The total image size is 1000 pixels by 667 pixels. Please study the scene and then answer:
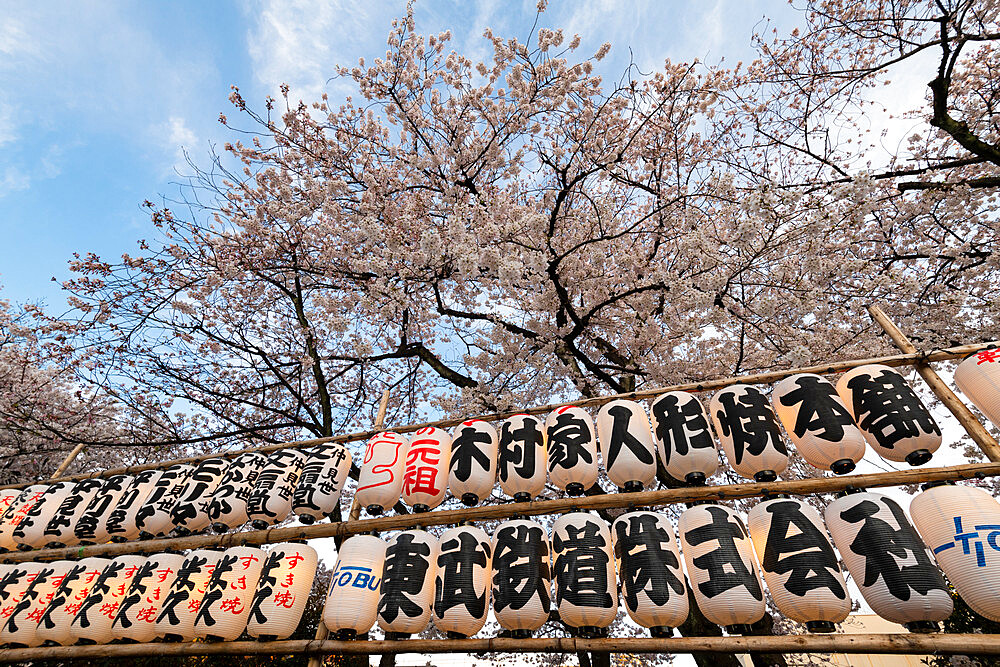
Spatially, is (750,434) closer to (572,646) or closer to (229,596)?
(572,646)

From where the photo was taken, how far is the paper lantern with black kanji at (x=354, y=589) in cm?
413

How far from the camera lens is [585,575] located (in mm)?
3721

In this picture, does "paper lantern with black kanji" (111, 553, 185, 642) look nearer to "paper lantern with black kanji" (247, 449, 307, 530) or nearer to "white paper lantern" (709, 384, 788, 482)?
"paper lantern with black kanji" (247, 449, 307, 530)

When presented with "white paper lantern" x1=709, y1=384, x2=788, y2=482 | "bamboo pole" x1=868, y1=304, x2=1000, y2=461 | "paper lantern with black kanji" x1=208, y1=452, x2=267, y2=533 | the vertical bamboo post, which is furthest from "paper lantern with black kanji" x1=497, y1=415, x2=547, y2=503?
"bamboo pole" x1=868, y1=304, x2=1000, y2=461

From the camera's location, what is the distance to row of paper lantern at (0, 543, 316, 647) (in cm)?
434

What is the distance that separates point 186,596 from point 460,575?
3.15 m

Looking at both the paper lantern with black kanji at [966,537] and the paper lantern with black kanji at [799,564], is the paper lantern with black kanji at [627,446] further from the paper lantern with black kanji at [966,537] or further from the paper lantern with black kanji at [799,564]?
the paper lantern with black kanji at [966,537]

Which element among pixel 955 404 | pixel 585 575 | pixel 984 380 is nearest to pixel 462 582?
pixel 585 575

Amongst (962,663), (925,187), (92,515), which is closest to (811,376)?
(925,187)

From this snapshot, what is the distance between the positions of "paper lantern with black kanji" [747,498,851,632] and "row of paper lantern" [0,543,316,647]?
171 inches

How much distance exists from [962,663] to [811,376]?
12.0 metres

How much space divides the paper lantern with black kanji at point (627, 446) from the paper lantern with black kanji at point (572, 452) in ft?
0.51

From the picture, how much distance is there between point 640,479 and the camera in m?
4.37

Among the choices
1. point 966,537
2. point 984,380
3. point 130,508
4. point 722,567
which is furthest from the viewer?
point 130,508
